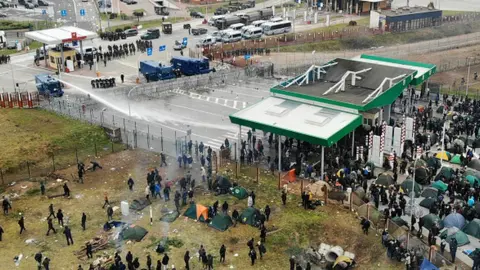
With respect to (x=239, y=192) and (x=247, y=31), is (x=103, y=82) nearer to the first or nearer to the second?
(x=239, y=192)

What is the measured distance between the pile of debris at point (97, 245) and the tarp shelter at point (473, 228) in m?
19.6

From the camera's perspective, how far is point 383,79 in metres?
47.2

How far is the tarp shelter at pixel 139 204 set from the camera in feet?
114

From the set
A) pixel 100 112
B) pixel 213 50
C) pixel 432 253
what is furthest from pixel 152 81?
pixel 432 253

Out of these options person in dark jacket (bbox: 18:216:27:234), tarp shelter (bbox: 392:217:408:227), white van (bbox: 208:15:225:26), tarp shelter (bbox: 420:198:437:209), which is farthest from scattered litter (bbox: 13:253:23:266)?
white van (bbox: 208:15:225:26)

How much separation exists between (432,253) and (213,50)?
50840mm

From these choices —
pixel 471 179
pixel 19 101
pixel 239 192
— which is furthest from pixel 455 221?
pixel 19 101

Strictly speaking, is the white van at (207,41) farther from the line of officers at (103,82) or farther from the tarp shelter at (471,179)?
the tarp shelter at (471,179)

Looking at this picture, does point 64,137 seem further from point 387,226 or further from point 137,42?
point 137,42

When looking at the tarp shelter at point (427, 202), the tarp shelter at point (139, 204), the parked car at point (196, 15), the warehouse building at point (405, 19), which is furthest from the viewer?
the parked car at point (196, 15)

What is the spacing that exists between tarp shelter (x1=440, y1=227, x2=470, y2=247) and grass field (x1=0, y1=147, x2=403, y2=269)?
141 inches

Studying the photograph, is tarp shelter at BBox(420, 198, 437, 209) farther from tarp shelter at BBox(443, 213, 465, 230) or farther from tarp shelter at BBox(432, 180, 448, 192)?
tarp shelter at BBox(443, 213, 465, 230)

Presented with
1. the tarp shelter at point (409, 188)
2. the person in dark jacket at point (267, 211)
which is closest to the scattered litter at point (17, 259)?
the person in dark jacket at point (267, 211)

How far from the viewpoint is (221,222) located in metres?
32.1
